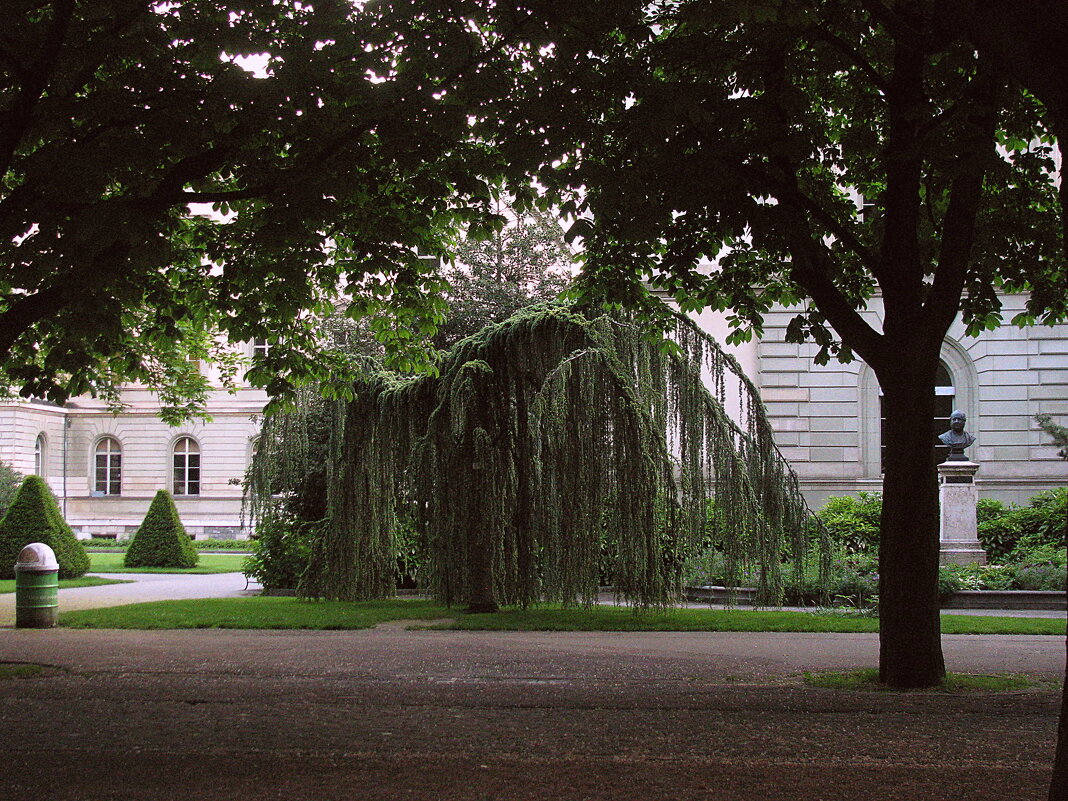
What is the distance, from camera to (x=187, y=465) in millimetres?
48531

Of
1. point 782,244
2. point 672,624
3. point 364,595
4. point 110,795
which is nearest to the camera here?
point 110,795

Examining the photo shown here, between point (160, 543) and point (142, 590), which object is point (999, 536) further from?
point (160, 543)

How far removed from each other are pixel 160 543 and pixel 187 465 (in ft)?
64.9

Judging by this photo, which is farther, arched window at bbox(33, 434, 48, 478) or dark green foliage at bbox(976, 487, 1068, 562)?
arched window at bbox(33, 434, 48, 478)

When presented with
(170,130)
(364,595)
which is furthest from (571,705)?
(364,595)

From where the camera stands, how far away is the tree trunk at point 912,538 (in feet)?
26.7

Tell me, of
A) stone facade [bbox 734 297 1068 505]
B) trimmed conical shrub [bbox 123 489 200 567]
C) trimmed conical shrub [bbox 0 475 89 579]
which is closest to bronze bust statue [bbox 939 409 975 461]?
stone facade [bbox 734 297 1068 505]

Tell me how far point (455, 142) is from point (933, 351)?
4316 mm

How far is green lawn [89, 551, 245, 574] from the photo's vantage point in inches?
1126

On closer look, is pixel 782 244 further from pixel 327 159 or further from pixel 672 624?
pixel 672 624

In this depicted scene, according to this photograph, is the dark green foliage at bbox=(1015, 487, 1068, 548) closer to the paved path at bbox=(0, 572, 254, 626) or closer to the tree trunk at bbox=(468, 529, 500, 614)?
the tree trunk at bbox=(468, 529, 500, 614)

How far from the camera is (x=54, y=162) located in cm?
766

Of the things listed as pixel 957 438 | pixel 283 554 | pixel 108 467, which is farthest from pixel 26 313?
pixel 108 467

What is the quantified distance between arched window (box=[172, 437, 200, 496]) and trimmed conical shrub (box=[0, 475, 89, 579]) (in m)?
24.2
